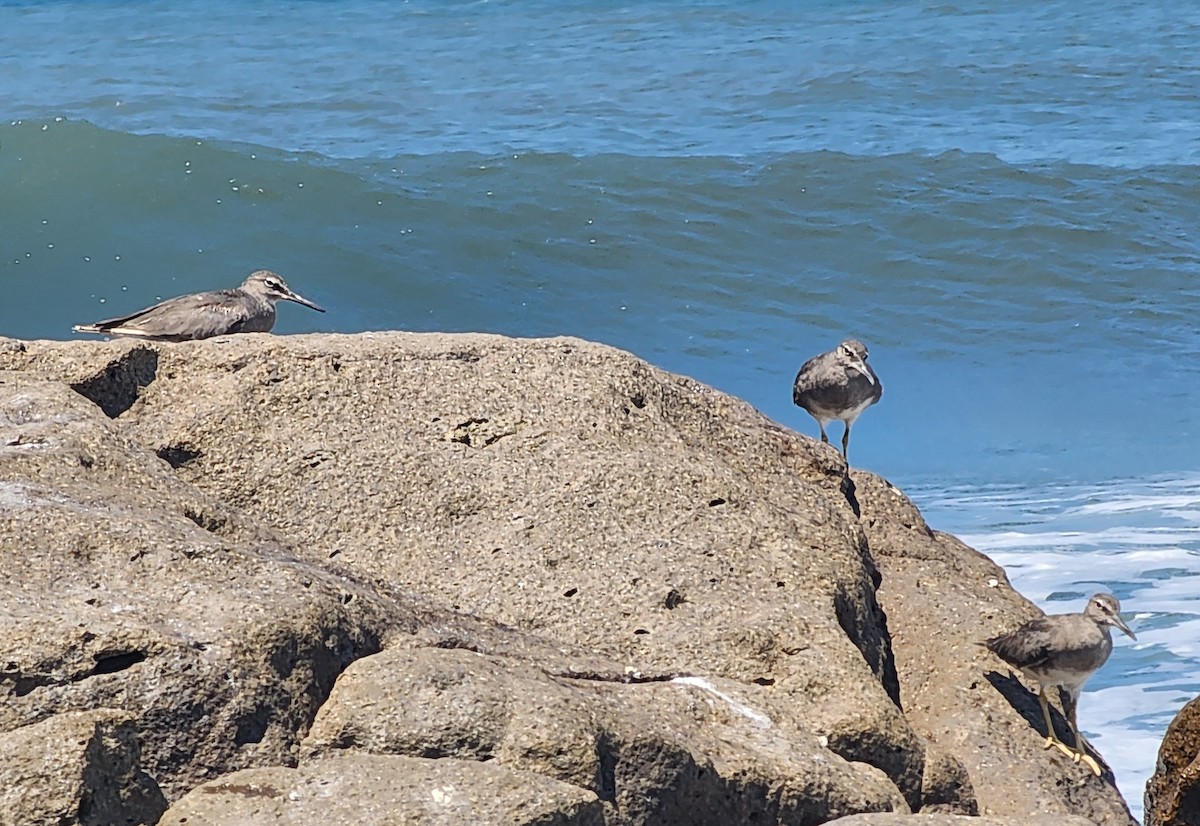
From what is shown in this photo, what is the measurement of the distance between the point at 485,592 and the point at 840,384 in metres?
3.68

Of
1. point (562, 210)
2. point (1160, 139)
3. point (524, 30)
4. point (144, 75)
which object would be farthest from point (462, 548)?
point (524, 30)

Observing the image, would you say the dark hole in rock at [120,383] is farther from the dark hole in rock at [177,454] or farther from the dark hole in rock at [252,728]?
the dark hole in rock at [252,728]

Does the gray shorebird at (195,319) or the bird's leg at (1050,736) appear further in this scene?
the gray shorebird at (195,319)

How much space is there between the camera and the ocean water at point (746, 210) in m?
12.3

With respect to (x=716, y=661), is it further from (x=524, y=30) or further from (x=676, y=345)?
(x=524, y=30)

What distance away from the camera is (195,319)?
604cm

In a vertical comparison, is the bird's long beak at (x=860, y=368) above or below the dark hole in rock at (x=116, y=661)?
above

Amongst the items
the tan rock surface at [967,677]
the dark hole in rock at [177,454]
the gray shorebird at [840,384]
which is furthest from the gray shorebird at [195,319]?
the gray shorebird at [840,384]

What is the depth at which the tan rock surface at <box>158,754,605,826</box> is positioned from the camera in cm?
294

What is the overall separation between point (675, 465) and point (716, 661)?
2.57 feet

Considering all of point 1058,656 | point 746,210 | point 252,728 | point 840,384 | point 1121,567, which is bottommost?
point 252,728

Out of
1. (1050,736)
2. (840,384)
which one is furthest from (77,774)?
(840,384)

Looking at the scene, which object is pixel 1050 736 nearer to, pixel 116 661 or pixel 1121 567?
pixel 116 661

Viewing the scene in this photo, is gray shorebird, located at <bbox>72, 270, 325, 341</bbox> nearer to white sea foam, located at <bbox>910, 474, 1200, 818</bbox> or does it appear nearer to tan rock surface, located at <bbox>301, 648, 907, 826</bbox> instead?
tan rock surface, located at <bbox>301, 648, 907, 826</bbox>
